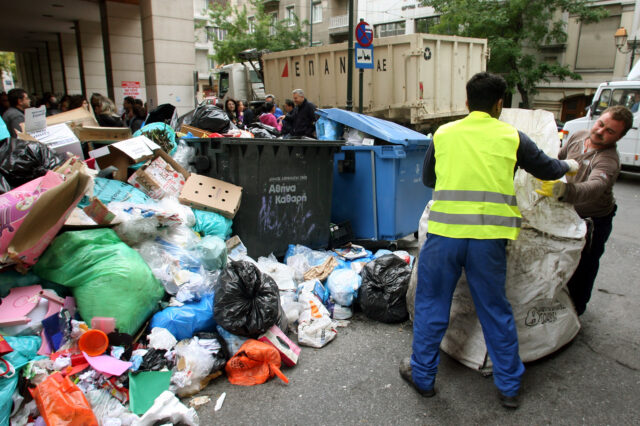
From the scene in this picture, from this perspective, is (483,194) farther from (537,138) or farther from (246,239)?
(246,239)

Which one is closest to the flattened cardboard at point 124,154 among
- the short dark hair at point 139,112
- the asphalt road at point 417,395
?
the asphalt road at point 417,395

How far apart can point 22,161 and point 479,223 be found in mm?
3068

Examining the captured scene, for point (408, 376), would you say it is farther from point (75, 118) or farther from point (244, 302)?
point (75, 118)

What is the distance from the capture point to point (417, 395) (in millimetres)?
2441

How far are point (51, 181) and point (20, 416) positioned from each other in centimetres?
132

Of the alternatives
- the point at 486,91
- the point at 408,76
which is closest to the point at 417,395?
the point at 486,91

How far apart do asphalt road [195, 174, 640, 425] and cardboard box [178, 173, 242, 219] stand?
1397 millimetres

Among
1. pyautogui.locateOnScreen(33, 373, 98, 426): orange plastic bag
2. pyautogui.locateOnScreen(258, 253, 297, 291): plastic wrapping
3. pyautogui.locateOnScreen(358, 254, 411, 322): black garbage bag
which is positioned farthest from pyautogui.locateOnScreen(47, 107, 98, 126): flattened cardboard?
pyautogui.locateOnScreen(358, 254, 411, 322): black garbage bag

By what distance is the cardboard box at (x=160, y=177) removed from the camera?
145 inches

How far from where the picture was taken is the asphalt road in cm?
227

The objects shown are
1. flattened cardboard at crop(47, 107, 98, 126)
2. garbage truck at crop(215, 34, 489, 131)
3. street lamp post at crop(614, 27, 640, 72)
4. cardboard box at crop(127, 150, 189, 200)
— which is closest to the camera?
cardboard box at crop(127, 150, 189, 200)

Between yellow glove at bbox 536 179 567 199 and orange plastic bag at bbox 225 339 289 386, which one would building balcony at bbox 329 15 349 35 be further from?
orange plastic bag at bbox 225 339 289 386

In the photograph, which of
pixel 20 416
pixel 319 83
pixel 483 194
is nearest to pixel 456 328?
pixel 483 194

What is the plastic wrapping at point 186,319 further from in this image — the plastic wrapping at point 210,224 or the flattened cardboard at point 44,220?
the plastic wrapping at point 210,224
